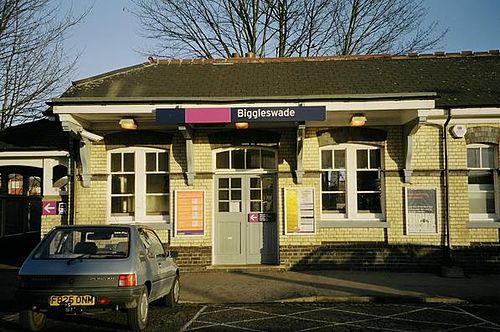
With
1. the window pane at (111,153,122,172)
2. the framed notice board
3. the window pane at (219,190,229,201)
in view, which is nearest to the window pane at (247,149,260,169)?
the window pane at (219,190,229,201)

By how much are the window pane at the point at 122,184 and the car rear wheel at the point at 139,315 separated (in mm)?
6665

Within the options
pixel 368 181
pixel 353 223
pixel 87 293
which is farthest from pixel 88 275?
pixel 368 181

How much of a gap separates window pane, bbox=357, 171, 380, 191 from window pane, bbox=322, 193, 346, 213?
0.56m

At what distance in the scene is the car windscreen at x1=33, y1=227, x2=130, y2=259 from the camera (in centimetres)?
747

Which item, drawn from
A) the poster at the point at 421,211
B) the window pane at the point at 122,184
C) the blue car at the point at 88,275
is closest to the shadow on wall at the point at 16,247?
the window pane at the point at 122,184

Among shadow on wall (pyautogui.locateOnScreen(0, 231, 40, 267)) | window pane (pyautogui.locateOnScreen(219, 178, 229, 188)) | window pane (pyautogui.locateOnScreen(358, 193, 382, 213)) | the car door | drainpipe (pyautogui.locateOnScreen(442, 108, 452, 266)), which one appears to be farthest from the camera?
shadow on wall (pyautogui.locateOnScreen(0, 231, 40, 267))

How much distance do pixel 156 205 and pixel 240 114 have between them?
146 inches

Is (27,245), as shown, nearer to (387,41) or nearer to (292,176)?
(292,176)

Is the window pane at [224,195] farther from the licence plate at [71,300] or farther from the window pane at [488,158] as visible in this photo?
the licence plate at [71,300]

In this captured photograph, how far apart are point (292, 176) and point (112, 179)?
4.68m

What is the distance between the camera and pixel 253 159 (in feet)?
45.6

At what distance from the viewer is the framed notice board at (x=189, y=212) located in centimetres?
1351

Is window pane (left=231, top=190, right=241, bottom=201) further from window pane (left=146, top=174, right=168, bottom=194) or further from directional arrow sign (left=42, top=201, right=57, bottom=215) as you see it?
directional arrow sign (left=42, top=201, right=57, bottom=215)

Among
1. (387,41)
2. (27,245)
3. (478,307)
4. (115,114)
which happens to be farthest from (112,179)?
(387,41)
